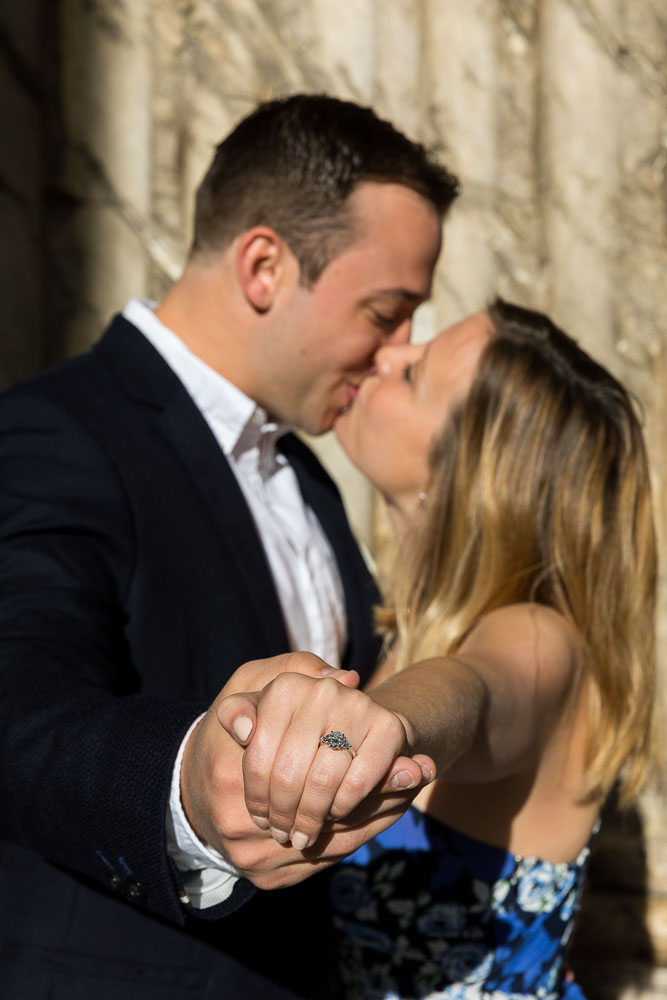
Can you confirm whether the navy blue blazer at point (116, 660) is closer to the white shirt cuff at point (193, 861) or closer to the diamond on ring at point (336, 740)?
the white shirt cuff at point (193, 861)

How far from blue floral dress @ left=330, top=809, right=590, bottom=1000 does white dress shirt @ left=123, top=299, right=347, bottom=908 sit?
1.07 feet

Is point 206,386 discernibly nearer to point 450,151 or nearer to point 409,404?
point 409,404

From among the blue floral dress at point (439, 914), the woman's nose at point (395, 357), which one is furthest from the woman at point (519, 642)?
the woman's nose at point (395, 357)

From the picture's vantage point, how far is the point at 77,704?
2.83 feet

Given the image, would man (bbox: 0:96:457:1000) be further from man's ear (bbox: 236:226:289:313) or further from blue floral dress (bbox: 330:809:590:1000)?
blue floral dress (bbox: 330:809:590:1000)

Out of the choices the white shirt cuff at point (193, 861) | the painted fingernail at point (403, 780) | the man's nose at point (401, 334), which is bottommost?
the white shirt cuff at point (193, 861)

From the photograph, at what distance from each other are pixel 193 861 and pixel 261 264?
1.04 metres

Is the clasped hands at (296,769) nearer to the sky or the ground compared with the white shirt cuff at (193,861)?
nearer to the sky

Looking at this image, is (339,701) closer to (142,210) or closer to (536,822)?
(536,822)

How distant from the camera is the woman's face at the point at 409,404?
157 cm

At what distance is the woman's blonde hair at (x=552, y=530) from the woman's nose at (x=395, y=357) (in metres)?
0.17

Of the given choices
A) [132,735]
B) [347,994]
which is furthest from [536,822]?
[132,735]

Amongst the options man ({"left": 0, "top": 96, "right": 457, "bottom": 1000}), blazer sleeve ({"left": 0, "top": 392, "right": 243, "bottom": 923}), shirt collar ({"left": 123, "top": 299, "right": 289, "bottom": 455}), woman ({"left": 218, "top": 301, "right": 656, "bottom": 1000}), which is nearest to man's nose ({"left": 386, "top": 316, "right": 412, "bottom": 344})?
man ({"left": 0, "top": 96, "right": 457, "bottom": 1000})

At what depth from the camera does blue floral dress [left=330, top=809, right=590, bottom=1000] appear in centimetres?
136
